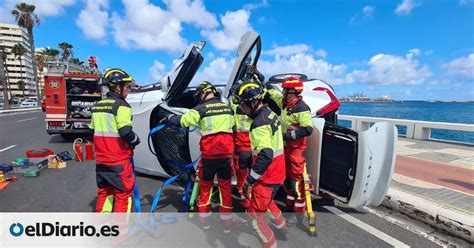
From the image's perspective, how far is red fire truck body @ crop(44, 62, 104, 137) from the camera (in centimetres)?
940

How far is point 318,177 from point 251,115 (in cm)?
148

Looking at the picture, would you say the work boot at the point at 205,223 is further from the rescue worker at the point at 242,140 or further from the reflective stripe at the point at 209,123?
the reflective stripe at the point at 209,123

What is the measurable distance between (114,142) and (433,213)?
3.87 meters

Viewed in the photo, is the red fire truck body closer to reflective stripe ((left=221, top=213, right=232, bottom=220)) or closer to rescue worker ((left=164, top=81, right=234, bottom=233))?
rescue worker ((left=164, top=81, right=234, bottom=233))

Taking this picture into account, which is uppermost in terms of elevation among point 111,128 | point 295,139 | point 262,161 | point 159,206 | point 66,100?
point 66,100

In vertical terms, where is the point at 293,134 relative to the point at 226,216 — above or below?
above

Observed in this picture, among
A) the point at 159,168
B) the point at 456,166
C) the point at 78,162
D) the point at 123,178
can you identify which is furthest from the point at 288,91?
Answer: the point at 78,162

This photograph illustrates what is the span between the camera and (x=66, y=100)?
9648mm

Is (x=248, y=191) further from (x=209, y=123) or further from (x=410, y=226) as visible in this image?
(x=410, y=226)

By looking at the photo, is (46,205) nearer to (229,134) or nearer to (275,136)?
(229,134)

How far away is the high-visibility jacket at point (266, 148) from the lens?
2.77 meters

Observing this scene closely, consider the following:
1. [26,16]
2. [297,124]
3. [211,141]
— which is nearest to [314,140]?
[297,124]

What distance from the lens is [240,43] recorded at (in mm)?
4250

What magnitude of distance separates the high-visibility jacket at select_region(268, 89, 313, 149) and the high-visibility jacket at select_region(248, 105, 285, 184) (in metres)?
0.56
